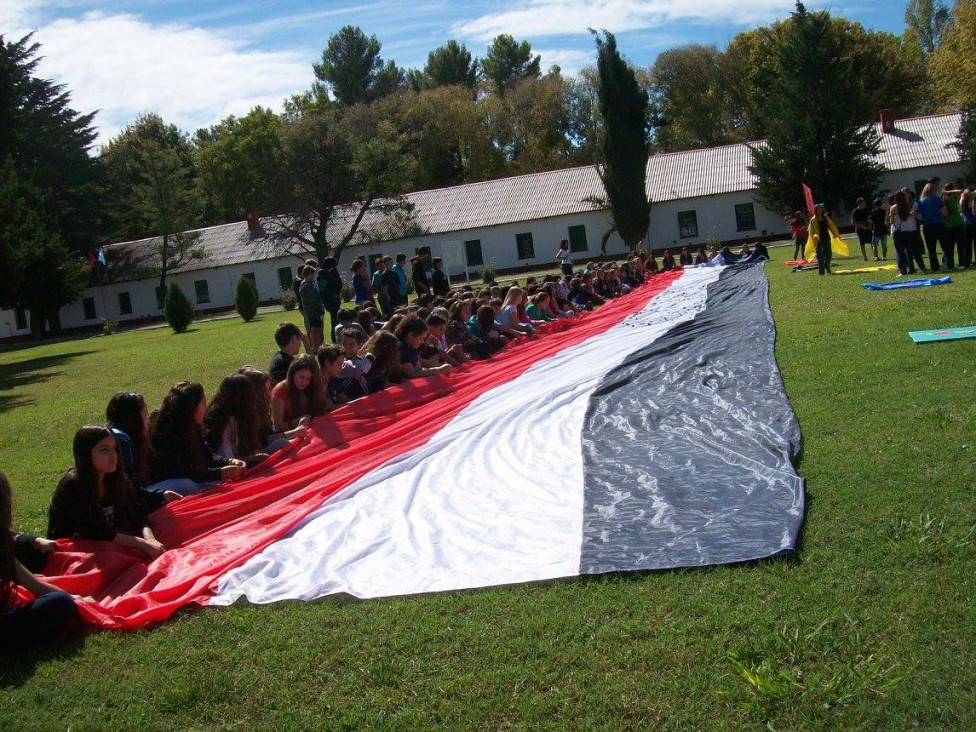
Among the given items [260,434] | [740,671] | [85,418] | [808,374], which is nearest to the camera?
[740,671]

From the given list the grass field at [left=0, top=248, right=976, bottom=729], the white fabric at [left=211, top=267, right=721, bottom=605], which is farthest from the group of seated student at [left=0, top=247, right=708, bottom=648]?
the white fabric at [left=211, top=267, right=721, bottom=605]

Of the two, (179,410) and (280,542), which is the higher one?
(179,410)

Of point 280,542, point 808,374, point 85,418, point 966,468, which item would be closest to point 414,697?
point 280,542

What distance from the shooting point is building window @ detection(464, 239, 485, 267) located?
47.8m

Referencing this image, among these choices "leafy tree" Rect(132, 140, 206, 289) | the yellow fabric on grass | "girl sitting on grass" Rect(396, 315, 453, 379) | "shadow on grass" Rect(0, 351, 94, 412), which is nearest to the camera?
"girl sitting on grass" Rect(396, 315, 453, 379)

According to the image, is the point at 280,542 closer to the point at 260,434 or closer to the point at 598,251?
the point at 260,434

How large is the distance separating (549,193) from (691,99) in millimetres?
20472

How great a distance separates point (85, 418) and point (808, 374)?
8.96 metres

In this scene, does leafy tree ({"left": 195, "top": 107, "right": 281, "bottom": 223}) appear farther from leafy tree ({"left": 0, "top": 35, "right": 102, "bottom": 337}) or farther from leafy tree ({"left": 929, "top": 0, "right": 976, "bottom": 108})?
leafy tree ({"left": 929, "top": 0, "right": 976, "bottom": 108})

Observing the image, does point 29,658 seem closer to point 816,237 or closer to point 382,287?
point 382,287

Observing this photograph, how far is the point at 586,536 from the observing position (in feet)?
16.7

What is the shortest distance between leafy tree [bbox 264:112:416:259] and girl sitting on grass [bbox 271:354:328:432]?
39512mm

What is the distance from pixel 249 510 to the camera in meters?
6.23

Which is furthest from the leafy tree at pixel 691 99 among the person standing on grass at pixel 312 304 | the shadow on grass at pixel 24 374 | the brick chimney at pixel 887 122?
the person standing on grass at pixel 312 304
